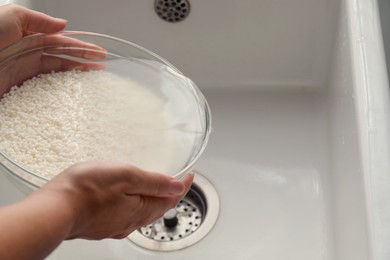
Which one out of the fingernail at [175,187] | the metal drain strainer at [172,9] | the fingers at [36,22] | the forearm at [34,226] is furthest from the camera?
the metal drain strainer at [172,9]

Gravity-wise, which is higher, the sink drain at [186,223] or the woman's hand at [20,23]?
the woman's hand at [20,23]

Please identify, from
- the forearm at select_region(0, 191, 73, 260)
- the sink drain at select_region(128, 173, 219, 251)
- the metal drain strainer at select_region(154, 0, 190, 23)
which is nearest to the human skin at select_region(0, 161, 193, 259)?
the forearm at select_region(0, 191, 73, 260)

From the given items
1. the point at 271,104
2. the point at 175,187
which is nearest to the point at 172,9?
the point at 271,104

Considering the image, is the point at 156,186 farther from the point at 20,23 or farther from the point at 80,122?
the point at 20,23

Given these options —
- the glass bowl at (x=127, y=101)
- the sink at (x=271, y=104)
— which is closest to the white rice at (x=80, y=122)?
the glass bowl at (x=127, y=101)

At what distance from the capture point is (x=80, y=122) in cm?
58

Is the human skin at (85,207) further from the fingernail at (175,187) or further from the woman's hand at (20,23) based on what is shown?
the woman's hand at (20,23)

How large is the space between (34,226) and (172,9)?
0.44 m

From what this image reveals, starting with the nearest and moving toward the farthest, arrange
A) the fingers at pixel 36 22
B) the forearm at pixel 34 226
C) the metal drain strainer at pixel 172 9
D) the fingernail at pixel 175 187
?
the forearm at pixel 34 226, the fingernail at pixel 175 187, the fingers at pixel 36 22, the metal drain strainer at pixel 172 9

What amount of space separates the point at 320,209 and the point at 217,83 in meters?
0.23

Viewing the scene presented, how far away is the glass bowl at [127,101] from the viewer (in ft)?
1.83

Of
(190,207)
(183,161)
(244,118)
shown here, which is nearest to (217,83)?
(244,118)

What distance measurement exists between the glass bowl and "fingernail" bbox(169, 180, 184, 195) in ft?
0.04

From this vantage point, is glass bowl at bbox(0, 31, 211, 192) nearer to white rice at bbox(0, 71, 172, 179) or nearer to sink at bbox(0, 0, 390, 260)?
white rice at bbox(0, 71, 172, 179)
